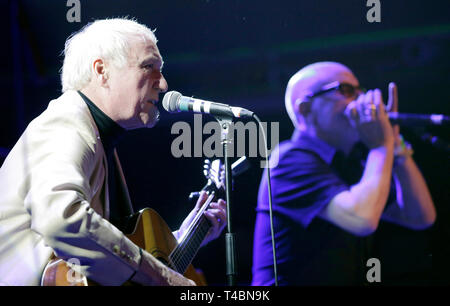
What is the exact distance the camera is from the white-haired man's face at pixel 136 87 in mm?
2201

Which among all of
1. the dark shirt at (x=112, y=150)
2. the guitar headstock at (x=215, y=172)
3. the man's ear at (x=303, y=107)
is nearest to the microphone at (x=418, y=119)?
the man's ear at (x=303, y=107)

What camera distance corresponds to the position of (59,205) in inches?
61.4

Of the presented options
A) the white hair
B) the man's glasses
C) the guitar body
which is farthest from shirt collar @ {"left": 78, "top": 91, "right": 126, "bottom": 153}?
the man's glasses

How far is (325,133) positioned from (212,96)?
2.37 ft

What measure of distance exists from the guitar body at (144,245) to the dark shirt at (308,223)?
24.5 inches

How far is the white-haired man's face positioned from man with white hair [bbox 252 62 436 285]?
0.95m

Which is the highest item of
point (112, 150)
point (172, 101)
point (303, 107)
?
point (172, 101)

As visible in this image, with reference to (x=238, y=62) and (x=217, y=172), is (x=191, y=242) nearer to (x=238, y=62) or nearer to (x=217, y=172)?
(x=217, y=172)

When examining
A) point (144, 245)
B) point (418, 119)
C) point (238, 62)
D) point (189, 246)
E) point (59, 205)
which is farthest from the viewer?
point (238, 62)

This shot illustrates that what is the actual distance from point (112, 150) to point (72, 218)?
75 cm

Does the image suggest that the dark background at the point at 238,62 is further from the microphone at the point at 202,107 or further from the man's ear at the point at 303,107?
the microphone at the point at 202,107

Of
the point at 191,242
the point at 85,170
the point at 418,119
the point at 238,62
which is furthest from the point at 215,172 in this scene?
the point at 418,119

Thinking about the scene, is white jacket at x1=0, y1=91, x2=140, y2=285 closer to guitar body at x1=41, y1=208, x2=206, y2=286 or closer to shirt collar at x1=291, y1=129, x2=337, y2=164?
guitar body at x1=41, y1=208, x2=206, y2=286
